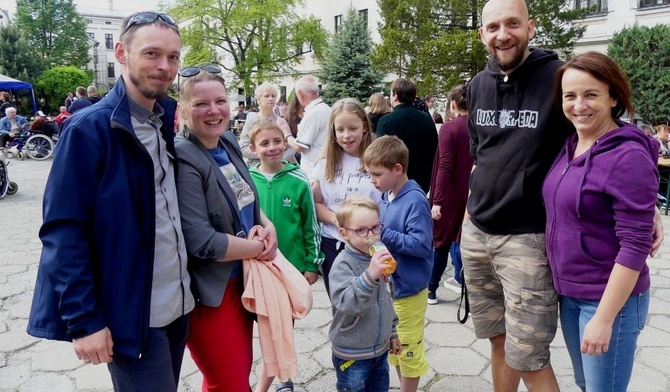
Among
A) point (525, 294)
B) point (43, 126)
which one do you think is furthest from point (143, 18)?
point (43, 126)

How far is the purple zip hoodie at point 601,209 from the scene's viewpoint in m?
1.78

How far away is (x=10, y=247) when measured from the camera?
20.7 feet

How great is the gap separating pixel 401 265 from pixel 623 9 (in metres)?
20.5

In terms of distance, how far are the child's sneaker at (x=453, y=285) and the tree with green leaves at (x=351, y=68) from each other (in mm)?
17099

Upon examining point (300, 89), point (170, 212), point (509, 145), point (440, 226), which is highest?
point (300, 89)

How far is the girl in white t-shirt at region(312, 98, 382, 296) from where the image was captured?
3000mm

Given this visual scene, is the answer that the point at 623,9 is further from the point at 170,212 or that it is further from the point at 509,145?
the point at 170,212

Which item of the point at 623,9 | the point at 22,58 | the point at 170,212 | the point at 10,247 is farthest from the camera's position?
the point at 22,58

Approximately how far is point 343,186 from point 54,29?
59473 mm

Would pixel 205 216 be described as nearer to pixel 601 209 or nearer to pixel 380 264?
pixel 380 264

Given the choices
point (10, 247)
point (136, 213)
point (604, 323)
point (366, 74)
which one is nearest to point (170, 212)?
point (136, 213)

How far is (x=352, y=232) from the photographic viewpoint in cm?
235

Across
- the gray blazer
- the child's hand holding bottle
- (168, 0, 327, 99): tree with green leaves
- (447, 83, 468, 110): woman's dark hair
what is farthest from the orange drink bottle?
(168, 0, 327, 99): tree with green leaves

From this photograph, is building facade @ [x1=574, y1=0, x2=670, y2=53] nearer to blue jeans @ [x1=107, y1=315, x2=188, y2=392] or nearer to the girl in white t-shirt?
the girl in white t-shirt
